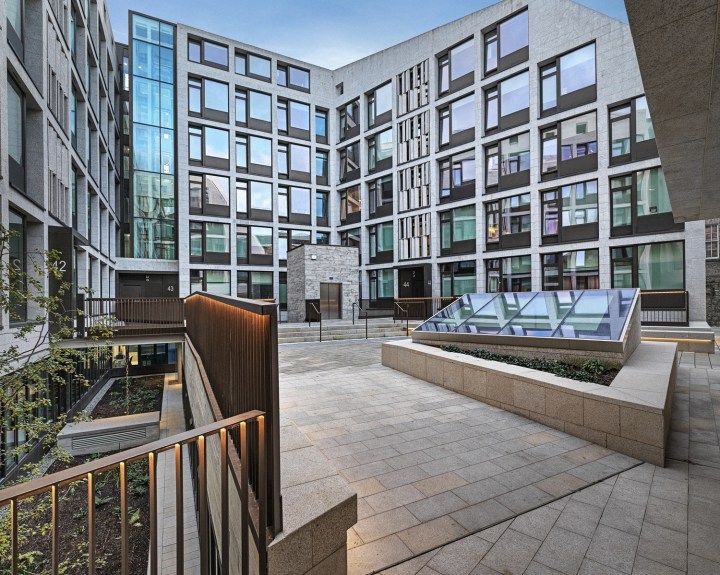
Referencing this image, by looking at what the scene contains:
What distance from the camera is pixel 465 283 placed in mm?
22391

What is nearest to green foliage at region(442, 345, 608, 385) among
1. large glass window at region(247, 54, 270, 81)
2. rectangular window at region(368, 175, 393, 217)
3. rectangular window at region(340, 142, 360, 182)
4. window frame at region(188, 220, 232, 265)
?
rectangular window at region(368, 175, 393, 217)

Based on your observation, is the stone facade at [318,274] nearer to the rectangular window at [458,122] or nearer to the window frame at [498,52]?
the rectangular window at [458,122]

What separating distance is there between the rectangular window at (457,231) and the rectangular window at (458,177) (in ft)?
3.04

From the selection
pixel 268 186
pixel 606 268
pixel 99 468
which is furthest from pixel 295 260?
pixel 99 468

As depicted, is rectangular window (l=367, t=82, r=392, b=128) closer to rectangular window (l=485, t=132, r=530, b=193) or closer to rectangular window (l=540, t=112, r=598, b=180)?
rectangular window (l=485, t=132, r=530, b=193)

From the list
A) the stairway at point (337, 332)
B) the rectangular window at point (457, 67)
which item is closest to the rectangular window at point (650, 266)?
the stairway at point (337, 332)

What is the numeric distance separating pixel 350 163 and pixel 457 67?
10203 millimetres

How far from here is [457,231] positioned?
2289 centimetres

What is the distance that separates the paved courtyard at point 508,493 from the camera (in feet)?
8.86

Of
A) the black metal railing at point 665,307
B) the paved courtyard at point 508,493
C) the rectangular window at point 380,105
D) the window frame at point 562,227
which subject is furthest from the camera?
the rectangular window at point 380,105

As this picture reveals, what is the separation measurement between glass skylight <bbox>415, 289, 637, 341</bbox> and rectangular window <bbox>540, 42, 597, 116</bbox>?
1324cm

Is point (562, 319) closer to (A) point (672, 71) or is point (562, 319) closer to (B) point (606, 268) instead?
(A) point (672, 71)

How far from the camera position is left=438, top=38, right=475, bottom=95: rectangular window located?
22109 mm

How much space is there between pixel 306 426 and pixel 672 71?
5.64 m
